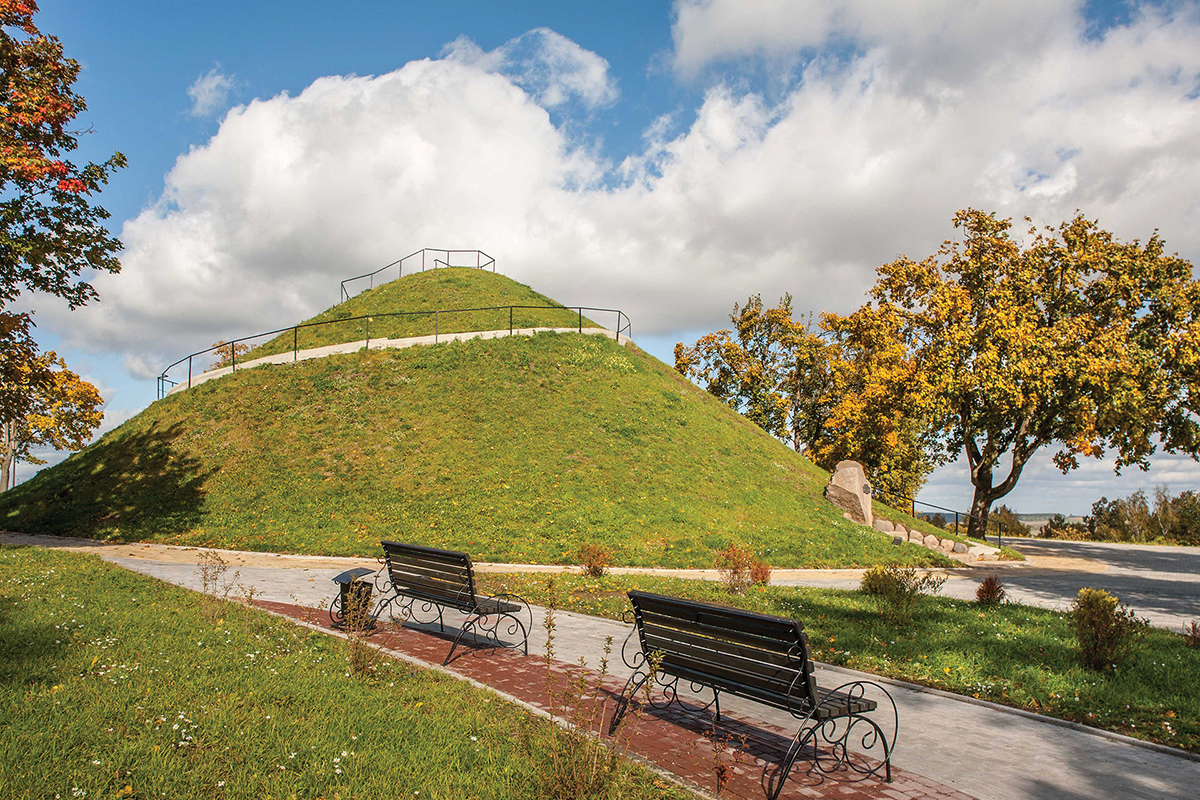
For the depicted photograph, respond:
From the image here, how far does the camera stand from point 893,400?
2873 cm

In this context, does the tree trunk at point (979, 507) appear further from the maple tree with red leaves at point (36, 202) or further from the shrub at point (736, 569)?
the maple tree with red leaves at point (36, 202)

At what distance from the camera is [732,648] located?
16.5ft

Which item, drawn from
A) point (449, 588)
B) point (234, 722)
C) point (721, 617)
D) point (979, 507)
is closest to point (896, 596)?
point (721, 617)

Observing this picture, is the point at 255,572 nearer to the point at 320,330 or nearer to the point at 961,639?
the point at 961,639

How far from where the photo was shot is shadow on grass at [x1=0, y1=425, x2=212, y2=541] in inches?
751

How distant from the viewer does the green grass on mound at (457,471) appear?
18.3m

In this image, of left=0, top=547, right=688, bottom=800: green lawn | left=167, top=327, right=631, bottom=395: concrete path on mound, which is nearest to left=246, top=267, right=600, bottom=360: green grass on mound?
left=167, top=327, right=631, bottom=395: concrete path on mound

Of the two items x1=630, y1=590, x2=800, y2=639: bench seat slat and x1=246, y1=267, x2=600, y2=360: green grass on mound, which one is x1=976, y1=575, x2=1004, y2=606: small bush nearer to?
x1=630, y1=590, x2=800, y2=639: bench seat slat

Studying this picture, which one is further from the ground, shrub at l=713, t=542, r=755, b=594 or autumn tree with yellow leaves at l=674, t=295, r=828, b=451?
autumn tree with yellow leaves at l=674, t=295, r=828, b=451

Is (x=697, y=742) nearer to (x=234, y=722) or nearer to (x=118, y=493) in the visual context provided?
(x=234, y=722)

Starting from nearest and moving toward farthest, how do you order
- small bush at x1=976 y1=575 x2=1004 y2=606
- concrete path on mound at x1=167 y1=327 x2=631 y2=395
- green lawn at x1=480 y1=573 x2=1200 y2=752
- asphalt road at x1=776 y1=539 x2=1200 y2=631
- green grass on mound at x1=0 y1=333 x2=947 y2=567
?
green lawn at x1=480 y1=573 x2=1200 y2=752
small bush at x1=976 y1=575 x2=1004 y2=606
asphalt road at x1=776 y1=539 x2=1200 y2=631
green grass on mound at x1=0 y1=333 x2=947 y2=567
concrete path on mound at x1=167 y1=327 x2=631 y2=395

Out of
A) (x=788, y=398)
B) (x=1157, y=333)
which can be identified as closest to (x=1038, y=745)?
(x=1157, y=333)

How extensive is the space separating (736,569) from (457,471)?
11.6 m

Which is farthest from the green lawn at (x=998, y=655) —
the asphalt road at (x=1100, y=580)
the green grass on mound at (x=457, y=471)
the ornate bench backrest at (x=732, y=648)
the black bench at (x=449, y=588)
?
the green grass on mound at (x=457, y=471)
